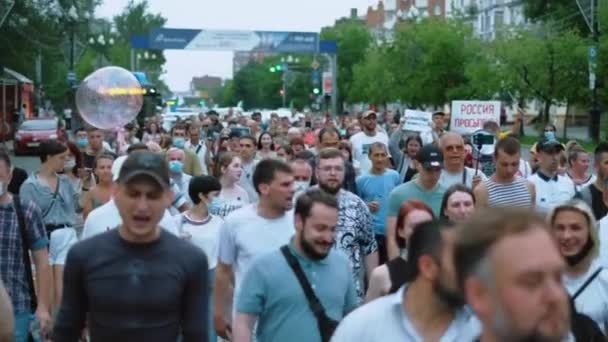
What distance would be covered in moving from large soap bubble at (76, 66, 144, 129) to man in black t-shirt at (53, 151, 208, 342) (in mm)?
9951

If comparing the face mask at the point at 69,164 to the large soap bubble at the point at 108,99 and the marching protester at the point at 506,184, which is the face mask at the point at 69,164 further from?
the large soap bubble at the point at 108,99

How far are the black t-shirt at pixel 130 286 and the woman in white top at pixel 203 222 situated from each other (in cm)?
360

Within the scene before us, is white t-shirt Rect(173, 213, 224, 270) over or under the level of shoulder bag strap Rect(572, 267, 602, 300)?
under

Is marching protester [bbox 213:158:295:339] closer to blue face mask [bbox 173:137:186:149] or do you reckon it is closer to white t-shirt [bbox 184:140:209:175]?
blue face mask [bbox 173:137:186:149]

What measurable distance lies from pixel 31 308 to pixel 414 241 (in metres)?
3.70

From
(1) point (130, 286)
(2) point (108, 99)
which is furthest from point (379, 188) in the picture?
(1) point (130, 286)

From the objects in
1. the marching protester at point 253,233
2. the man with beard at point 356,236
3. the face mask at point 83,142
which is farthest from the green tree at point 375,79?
the marching protester at point 253,233

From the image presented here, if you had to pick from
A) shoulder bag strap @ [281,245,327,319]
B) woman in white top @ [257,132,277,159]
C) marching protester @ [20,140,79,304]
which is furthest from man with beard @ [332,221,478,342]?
Answer: woman in white top @ [257,132,277,159]

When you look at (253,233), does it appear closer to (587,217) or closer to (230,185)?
(587,217)

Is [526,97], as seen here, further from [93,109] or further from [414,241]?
[414,241]

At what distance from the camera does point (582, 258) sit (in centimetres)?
634

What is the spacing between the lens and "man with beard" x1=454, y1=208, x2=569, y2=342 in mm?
2588

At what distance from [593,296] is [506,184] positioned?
4.25 metres

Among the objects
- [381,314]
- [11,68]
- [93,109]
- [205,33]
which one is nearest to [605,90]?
[205,33]
